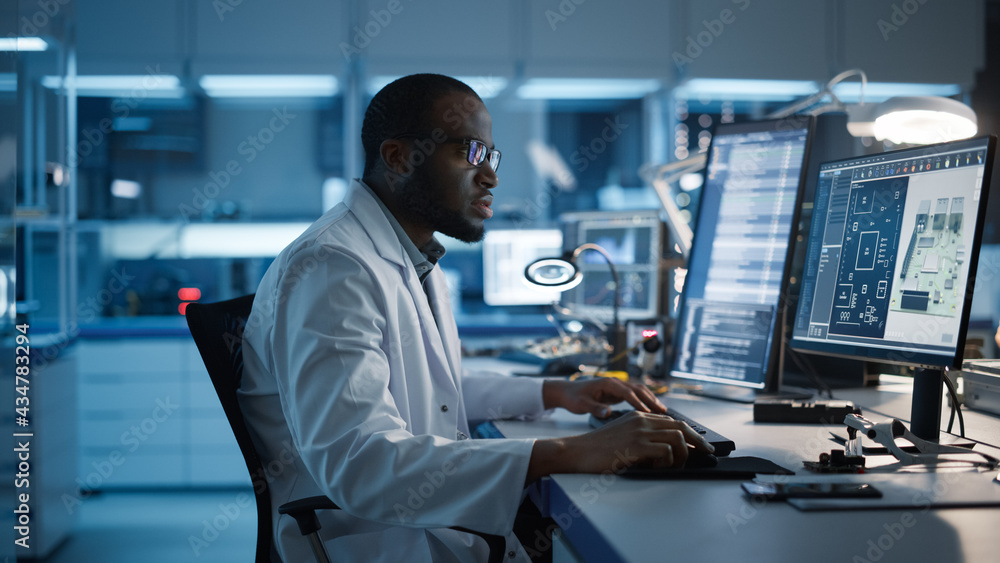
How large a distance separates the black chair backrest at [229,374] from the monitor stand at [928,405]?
100cm

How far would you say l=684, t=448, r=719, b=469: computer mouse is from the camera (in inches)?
36.3

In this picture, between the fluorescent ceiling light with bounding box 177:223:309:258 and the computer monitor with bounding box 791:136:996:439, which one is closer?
the computer monitor with bounding box 791:136:996:439

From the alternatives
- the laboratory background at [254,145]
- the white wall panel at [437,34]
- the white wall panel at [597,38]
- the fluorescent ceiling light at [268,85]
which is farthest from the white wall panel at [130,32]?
the white wall panel at [597,38]

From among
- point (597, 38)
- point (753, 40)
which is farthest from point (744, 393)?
point (753, 40)

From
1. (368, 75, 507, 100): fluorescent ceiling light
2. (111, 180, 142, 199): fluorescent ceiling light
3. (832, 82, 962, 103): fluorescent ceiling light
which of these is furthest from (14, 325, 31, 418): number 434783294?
(832, 82, 962, 103): fluorescent ceiling light

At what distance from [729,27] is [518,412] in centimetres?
321

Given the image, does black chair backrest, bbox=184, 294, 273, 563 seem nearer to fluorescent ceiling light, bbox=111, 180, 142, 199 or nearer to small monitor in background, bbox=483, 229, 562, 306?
small monitor in background, bbox=483, 229, 562, 306

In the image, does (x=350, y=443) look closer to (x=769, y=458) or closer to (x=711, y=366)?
(x=769, y=458)

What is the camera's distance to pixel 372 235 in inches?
46.1

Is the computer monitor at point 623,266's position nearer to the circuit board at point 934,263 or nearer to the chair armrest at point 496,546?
the circuit board at point 934,263

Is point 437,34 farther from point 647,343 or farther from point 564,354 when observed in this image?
point 647,343

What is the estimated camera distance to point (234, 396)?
1.08m

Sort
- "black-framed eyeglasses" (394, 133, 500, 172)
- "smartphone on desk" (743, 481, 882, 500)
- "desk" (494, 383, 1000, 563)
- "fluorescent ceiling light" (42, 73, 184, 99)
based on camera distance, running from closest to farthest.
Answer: "desk" (494, 383, 1000, 563), "smartphone on desk" (743, 481, 882, 500), "black-framed eyeglasses" (394, 133, 500, 172), "fluorescent ceiling light" (42, 73, 184, 99)

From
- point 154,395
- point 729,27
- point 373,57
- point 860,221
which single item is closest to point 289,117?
point 373,57
